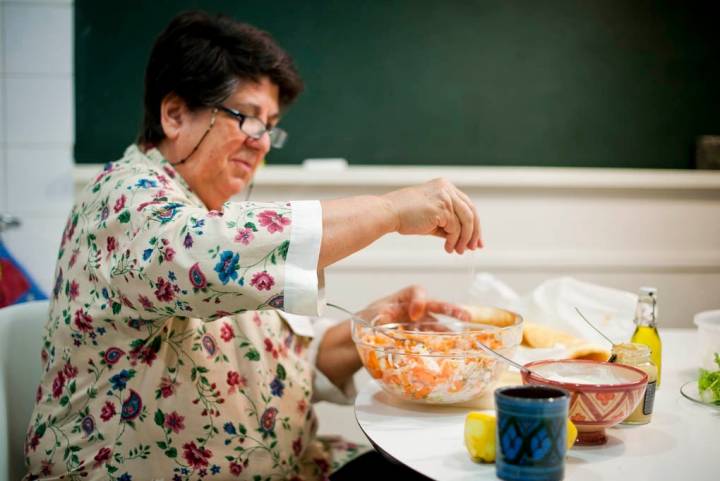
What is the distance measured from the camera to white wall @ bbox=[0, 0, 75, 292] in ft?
8.10

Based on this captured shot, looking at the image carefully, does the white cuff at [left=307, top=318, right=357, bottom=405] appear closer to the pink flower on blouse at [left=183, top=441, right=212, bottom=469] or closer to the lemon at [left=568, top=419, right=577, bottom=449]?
the pink flower on blouse at [left=183, top=441, right=212, bottom=469]

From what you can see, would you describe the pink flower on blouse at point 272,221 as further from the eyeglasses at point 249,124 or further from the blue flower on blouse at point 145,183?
the eyeglasses at point 249,124

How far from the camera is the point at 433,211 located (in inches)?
46.4

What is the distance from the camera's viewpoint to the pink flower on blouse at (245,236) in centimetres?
102

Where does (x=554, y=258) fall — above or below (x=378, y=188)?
below

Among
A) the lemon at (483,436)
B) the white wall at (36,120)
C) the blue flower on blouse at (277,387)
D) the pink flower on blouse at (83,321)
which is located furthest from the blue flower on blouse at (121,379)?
the white wall at (36,120)

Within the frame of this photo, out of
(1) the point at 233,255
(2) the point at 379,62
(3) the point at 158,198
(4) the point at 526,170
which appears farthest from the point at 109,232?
(4) the point at 526,170

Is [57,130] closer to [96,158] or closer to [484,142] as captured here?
[96,158]

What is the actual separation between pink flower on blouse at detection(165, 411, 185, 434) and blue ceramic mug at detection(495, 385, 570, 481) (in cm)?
69

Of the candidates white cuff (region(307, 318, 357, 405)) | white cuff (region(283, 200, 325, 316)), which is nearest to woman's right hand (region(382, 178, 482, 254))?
white cuff (region(283, 200, 325, 316))

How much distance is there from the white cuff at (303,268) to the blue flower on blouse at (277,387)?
49 centimetres

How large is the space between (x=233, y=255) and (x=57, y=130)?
1.79 meters

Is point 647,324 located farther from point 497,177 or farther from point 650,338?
point 497,177

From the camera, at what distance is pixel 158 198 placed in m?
1.17
